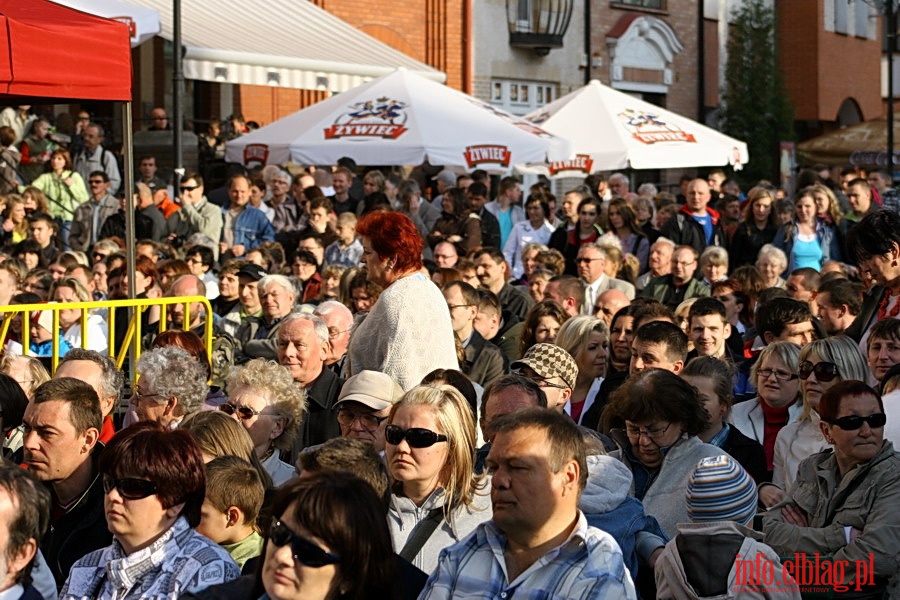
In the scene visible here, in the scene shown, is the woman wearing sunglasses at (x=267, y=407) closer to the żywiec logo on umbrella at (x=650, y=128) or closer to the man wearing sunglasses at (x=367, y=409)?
the man wearing sunglasses at (x=367, y=409)

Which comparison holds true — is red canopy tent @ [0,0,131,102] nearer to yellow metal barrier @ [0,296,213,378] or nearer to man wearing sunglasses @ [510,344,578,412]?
yellow metal barrier @ [0,296,213,378]

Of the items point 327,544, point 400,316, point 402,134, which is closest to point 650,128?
point 402,134

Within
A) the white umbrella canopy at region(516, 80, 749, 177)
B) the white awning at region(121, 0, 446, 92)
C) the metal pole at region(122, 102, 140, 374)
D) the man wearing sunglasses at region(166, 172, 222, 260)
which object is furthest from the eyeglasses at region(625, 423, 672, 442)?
the white awning at region(121, 0, 446, 92)

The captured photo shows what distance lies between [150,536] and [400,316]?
2.55m

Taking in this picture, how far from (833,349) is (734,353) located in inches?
102

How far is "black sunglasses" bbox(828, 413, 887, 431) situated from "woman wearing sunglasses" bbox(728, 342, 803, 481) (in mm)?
1771

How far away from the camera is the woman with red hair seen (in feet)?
22.6

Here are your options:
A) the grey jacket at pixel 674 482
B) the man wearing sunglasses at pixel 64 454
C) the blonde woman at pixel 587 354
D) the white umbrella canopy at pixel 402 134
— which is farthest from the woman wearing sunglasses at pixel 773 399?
the white umbrella canopy at pixel 402 134

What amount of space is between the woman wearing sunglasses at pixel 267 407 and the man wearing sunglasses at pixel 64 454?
3.28 ft

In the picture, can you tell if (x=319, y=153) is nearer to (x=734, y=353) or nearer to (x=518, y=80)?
(x=734, y=353)

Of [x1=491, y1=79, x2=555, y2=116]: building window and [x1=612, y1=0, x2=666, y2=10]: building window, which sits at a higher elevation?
[x1=612, y1=0, x2=666, y2=10]: building window

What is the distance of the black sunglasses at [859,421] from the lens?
5.48 meters

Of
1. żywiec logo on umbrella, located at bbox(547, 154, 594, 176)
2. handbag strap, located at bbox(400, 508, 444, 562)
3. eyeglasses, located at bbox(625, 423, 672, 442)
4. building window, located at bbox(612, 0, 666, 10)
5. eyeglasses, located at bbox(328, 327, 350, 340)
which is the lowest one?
handbag strap, located at bbox(400, 508, 444, 562)

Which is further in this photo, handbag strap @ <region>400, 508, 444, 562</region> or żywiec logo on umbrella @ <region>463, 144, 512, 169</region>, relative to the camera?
żywiec logo on umbrella @ <region>463, 144, 512, 169</region>
